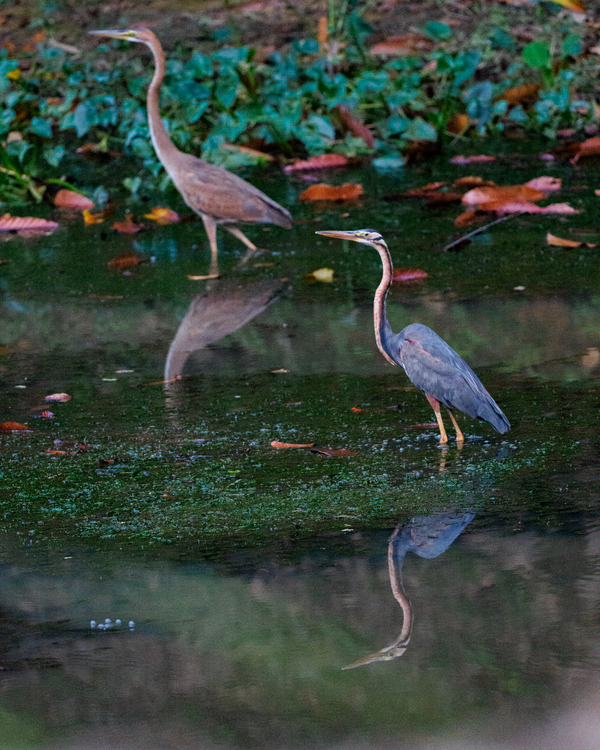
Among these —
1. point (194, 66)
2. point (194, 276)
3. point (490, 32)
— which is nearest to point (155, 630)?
point (194, 276)

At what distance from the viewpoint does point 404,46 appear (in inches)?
489

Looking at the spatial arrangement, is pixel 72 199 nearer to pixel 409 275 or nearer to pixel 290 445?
pixel 409 275

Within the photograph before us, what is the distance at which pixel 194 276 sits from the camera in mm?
6758

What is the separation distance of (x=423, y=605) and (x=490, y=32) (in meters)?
10.0

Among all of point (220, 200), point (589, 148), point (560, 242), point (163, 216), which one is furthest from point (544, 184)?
point (163, 216)

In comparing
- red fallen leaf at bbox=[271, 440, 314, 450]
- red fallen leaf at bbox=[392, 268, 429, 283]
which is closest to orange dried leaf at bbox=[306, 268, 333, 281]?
red fallen leaf at bbox=[392, 268, 429, 283]

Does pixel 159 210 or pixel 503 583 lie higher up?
pixel 503 583

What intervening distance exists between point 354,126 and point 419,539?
22.5 feet

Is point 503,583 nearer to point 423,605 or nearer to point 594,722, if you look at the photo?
point 423,605

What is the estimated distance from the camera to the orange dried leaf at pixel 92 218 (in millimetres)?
8195

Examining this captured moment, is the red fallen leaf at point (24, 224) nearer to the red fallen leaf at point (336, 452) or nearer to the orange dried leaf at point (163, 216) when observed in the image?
the orange dried leaf at point (163, 216)

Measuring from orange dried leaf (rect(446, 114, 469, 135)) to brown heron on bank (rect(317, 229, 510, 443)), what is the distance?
5.75 metres

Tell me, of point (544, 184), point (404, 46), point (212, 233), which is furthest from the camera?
point (404, 46)

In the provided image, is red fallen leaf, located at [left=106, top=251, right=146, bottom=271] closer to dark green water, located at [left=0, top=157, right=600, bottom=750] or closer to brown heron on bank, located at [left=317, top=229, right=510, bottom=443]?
dark green water, located at [left=0, top=157, right=600, bottom=750]
